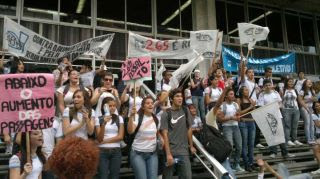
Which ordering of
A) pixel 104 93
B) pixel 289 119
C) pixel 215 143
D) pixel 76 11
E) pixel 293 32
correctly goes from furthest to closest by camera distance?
1. pixel 293 32
2. pixel 76 11
3. pixel 289 119
4. pixel 215 143
5. pixel 104 93

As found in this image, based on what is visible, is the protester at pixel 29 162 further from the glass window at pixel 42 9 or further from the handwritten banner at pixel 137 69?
the glass window at pixel 42 9

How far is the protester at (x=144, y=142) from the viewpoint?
17.8 feet

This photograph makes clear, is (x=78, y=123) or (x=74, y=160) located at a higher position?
(x=78, y=123)

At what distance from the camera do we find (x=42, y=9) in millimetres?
11984

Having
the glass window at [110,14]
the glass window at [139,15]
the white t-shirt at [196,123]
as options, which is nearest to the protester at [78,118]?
the white t-shirt at [196,123]

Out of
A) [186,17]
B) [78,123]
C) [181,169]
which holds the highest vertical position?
[186,17]

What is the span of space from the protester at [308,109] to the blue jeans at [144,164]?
5109 millimetres

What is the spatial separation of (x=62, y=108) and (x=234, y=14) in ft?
39.1

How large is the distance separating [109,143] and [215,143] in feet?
6.22

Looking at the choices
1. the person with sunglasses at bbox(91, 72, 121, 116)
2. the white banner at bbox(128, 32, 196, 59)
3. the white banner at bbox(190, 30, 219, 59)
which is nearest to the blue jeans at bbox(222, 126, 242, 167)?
the person with sunglasses at bbox(91, 72, 121, 116)

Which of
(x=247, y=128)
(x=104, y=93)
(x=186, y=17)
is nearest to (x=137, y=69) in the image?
(x=104, y=93)

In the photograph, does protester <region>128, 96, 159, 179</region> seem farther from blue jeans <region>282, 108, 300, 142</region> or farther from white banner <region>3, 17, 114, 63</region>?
blue jeans <region>282, 108, 300, 142</region>

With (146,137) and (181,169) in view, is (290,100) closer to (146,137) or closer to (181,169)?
(181,169)

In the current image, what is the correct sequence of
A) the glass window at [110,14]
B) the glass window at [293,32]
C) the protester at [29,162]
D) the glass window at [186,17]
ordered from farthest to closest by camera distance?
the glass window at [293,32] < the glass window at [186,17] < the glass window at [110,14] < the protester at [29,162]
